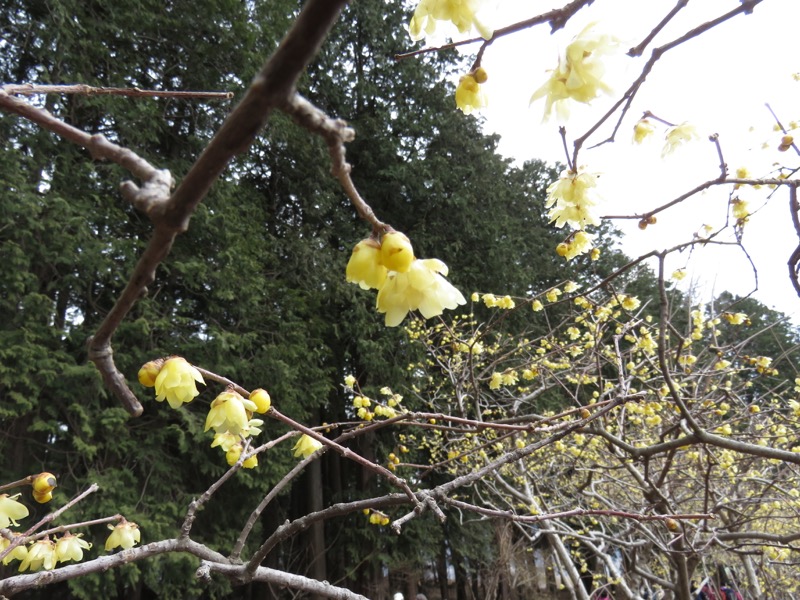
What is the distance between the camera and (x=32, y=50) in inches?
Answer: 194

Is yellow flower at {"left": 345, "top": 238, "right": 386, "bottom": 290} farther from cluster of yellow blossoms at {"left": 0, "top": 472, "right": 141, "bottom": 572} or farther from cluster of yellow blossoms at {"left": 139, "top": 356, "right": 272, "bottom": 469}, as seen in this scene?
cluster of yellow blossoms at {"left": 0, "top": 472, "right": 141, "bottom": 572}

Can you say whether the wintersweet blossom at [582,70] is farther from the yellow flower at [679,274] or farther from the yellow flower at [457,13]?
the yellow flower at [679,274]

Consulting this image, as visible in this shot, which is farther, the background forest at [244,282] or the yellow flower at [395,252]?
the background forest at [244,282]

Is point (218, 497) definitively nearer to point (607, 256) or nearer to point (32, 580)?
point (32, 580)

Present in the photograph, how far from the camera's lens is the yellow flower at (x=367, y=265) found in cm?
65

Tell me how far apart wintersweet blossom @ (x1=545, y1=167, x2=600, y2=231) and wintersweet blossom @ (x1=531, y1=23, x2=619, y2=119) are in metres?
0.29

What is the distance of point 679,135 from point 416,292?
1.14 m

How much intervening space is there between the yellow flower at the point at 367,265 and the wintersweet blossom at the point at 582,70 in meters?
0.46

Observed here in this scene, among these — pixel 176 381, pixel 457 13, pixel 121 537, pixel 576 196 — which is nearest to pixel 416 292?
pixel 457 13

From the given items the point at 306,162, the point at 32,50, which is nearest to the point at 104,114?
the point at 32,50

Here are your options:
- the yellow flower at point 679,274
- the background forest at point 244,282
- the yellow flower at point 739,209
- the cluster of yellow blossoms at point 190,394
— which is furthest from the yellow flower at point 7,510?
the yellow flower at point 679,274

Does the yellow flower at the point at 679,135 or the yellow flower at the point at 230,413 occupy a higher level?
the yellow flower at the point at 679,135

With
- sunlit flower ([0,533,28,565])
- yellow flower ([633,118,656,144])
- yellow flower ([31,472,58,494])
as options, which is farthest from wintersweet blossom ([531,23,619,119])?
sunlit flower ([0,533,28,565])

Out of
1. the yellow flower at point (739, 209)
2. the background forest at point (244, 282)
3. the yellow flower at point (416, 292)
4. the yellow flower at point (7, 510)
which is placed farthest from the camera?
the background forest at point (244, 282)
